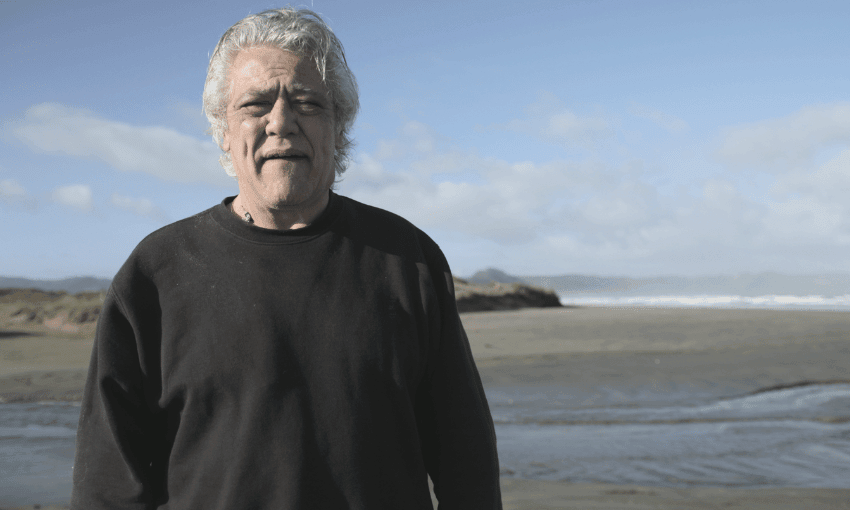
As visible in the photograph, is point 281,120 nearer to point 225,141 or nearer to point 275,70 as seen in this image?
point 275,70

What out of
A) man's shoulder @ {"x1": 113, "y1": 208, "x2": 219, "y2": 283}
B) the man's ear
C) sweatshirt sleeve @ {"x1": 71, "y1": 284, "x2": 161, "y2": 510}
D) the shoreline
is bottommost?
the shoreline

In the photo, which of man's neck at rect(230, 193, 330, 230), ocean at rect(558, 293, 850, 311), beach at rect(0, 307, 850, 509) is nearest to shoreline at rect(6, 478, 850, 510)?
beach at rect(0, 307, 850, 509)

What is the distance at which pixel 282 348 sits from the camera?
153cm

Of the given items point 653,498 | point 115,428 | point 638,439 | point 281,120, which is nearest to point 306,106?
point 281,120

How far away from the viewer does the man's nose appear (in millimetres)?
1611

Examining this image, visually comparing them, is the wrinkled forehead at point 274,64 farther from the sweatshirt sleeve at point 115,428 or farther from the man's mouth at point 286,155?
the sweatshirt sleeve at point 115,428

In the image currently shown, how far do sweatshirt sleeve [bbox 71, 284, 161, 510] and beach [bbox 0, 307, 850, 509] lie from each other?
2862 mm

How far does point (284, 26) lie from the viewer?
1.65 m

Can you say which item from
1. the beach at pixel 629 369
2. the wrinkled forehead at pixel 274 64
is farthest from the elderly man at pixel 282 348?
the beach at pixel 629 369

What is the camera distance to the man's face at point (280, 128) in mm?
1616

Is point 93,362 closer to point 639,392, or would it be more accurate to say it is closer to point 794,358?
point 639,392

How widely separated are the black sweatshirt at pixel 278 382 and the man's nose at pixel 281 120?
0.76 feet

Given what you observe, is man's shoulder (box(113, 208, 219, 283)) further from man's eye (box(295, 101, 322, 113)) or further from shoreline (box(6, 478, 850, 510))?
shoreline (box(6, 478, 850, 510))

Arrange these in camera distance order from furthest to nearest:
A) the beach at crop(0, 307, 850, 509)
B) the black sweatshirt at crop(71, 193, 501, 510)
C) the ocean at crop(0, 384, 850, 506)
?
the ocean at crop(0, 384, 850, 506)
the beach at crop(0, 307, 850, 509)
the black sweatshirt at crop(71, 193, 501, 510)
